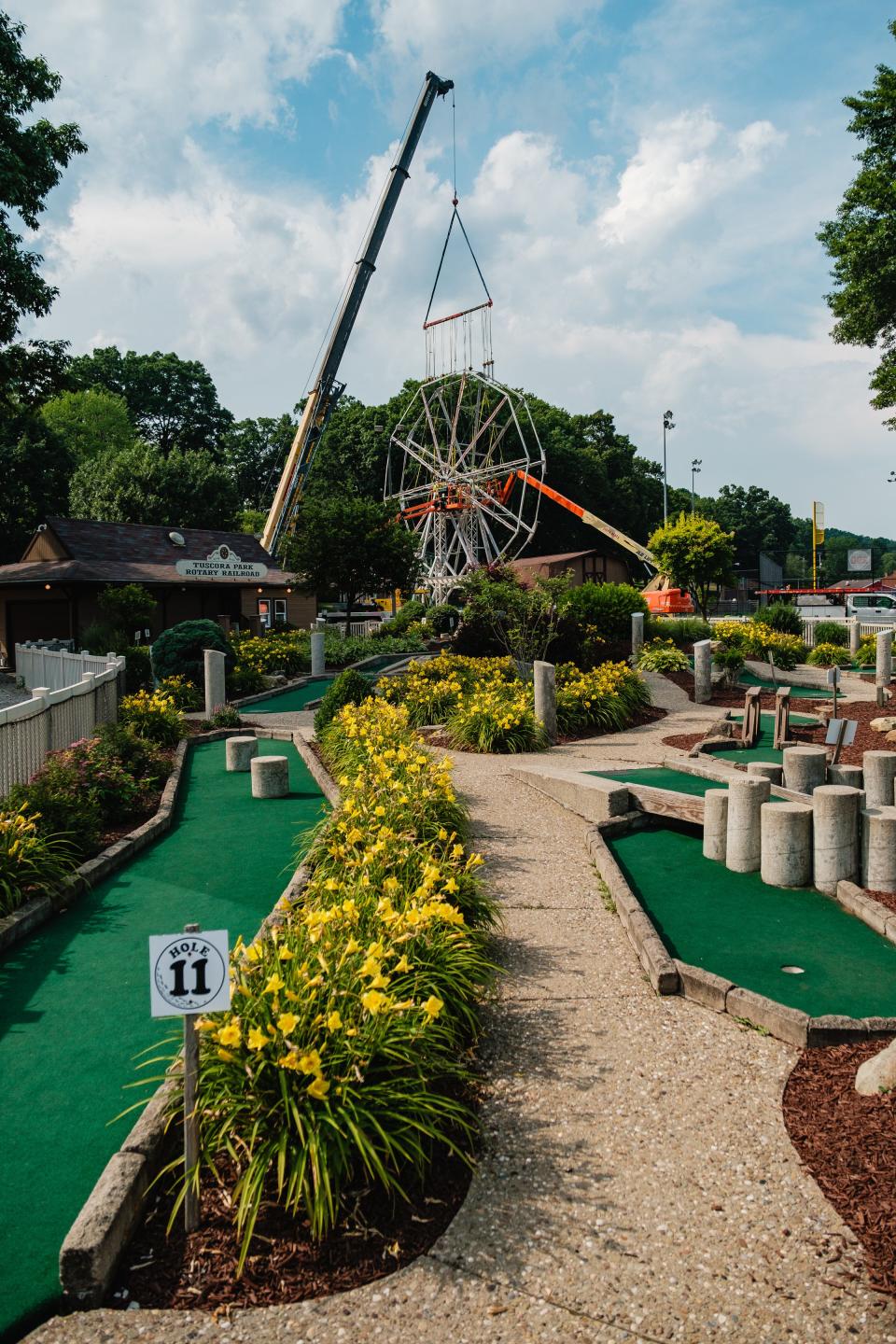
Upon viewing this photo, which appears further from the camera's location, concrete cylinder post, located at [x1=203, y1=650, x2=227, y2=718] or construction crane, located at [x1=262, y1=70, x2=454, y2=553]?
construction crane, located at [x1=262, y1=70, x2=454, y2=553]

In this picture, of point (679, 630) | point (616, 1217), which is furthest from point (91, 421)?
point (616, 1217)

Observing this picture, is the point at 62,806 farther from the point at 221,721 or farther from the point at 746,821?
the point at 221,721

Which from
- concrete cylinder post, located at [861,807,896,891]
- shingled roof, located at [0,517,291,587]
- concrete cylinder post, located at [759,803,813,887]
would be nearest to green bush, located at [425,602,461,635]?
shingled roof, located at [0,517,291,587]

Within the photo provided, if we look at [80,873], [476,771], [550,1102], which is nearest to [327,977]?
[550,1102]

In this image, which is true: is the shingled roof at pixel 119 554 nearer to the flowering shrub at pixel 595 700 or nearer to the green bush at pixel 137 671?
the green bush at pixel 137 671

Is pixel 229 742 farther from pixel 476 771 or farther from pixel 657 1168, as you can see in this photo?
→ pixel 657 1168

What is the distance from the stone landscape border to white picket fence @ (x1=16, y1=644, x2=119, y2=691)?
8092mm

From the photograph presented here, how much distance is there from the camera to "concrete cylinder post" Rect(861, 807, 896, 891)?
22.0ft

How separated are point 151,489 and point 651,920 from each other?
39.2 meters

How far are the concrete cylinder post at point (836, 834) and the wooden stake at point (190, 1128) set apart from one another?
17.4 feet

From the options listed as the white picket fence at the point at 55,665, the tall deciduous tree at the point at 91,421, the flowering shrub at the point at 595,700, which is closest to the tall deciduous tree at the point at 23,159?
the white picket fence at the point at 55,665

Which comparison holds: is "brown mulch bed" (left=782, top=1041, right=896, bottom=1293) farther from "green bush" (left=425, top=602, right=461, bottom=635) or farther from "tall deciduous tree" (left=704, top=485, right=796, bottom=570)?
"tall deciduous tree" (left=704, top=485, right=796, bottom=570)

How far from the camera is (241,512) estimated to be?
57.4m

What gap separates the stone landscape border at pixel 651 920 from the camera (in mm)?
4688
